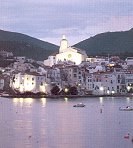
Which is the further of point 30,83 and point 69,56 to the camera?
point 69,56

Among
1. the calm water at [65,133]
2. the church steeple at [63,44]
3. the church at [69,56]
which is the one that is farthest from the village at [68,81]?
the calm water at [65,133]

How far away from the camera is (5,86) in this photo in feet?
99.5

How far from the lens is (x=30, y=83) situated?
28.6 meters

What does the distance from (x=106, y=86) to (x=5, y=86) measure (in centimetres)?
534

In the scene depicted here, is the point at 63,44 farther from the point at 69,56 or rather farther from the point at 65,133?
the point at 65,133

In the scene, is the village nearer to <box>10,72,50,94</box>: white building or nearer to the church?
<box>10,72,50,94</box>: white building

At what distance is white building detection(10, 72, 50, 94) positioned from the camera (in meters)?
→ 28.4

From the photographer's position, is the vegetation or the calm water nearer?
the calm water

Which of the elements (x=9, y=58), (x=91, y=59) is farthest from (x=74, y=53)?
(x=9, y=58)

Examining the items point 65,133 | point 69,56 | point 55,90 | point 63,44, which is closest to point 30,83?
point 55,90

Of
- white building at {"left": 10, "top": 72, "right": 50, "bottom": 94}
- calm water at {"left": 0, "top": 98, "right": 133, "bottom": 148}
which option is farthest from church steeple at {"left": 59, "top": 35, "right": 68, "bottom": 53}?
calm water at {"left": 0, "top": 98, "right": 133, "bottom": 148}

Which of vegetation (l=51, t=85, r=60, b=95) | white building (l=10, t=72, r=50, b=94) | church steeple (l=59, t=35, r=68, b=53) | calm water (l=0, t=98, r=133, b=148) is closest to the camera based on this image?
calm water (l=0, t=98, r=133, b=148)

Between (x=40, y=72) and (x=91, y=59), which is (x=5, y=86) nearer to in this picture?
(x=40, y=72)

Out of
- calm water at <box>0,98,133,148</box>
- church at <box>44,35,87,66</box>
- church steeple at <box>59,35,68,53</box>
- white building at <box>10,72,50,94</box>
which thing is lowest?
calm water at <box>0,98,133,148</box>
